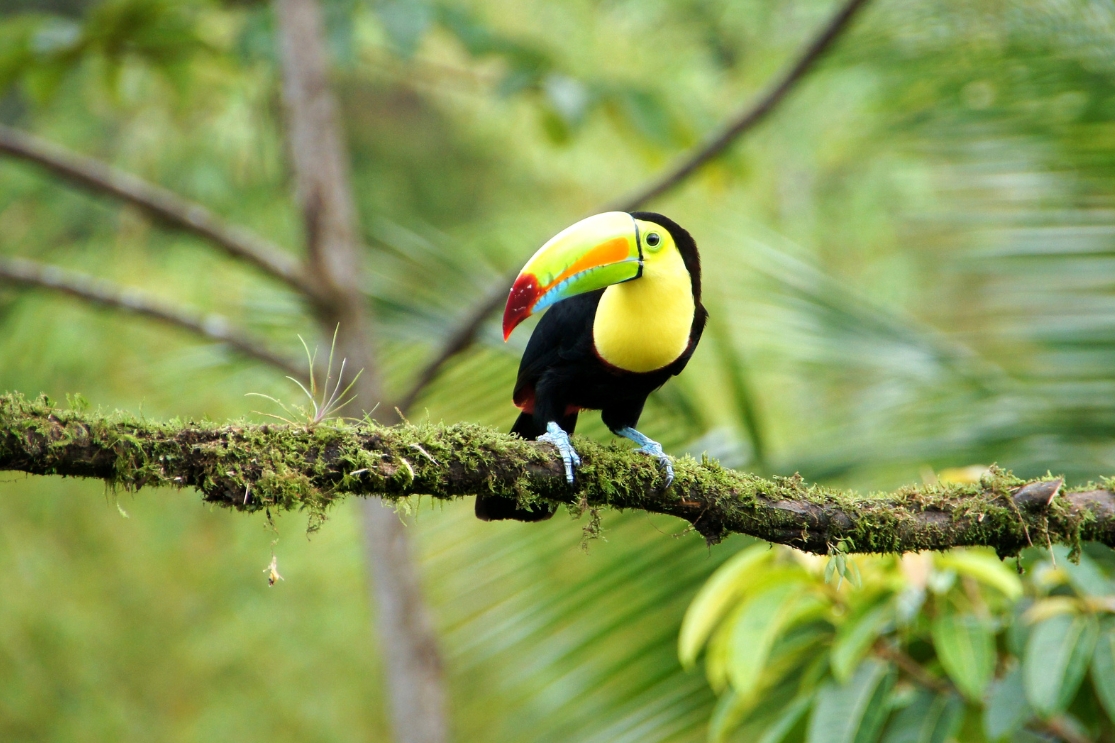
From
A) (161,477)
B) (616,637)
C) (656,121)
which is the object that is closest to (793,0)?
(656,121)

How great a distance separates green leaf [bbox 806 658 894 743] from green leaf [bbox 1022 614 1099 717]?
0.29m

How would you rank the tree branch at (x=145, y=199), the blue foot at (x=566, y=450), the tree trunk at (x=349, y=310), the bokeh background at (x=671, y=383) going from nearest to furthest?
the blue foot at (x=566, y=450), the bokeh background at (x=671, y=383), the tree branch at (x=145, y=199), the tree trunk at (x=349, y=310)

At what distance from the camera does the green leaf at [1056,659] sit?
6.45ft

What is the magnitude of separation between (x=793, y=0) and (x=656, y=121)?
2.64 m

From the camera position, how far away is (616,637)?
2982 mm

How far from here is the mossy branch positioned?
1.34 meters

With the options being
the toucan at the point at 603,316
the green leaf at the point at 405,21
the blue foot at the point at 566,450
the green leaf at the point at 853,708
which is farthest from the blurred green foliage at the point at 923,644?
the green leaf at the point at 405,21

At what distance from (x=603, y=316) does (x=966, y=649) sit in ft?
3.24

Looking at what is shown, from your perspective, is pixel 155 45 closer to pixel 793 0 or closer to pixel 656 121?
pixel 656 121

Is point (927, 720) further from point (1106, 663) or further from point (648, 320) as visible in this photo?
point (648, 320)

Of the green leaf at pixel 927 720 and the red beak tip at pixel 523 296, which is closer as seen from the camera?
the red beak tip at pixel 523 296

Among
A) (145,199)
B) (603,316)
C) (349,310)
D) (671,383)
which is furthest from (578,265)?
(145,199)

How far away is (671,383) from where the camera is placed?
115 inches

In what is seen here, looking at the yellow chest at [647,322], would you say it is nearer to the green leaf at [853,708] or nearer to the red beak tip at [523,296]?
the red beak tip at [523,296]
